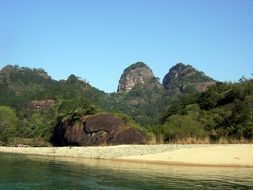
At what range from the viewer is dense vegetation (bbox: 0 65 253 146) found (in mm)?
60500

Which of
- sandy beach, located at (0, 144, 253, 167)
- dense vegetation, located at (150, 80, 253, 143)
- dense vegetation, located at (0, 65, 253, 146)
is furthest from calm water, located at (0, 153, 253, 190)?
dense vegetation, located at (0, 65, 253, 146)

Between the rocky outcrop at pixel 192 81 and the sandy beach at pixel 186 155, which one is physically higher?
the rocky outcrop at pixel 192 81

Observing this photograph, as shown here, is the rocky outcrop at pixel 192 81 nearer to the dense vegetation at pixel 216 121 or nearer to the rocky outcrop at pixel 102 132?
the dense vegetation at pixel 216 121

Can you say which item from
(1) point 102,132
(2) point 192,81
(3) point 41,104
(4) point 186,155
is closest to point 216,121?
(1) point 102,132

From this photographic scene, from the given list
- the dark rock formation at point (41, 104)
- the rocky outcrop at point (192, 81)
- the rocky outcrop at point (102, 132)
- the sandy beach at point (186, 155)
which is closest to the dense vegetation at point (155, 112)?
the dark rock formation at point (41, 104)

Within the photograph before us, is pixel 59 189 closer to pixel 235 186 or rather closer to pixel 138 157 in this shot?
pixel 235 186

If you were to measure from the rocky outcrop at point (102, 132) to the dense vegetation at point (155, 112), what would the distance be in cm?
288

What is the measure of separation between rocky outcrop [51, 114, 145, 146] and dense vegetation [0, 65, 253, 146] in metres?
2.88

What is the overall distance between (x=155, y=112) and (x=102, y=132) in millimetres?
105100

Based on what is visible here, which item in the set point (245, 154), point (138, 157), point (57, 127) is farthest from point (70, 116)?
point (245, 154)

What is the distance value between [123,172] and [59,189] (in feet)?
30.7

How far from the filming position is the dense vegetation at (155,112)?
60.5 m

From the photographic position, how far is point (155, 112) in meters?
165

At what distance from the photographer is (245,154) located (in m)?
39.8
